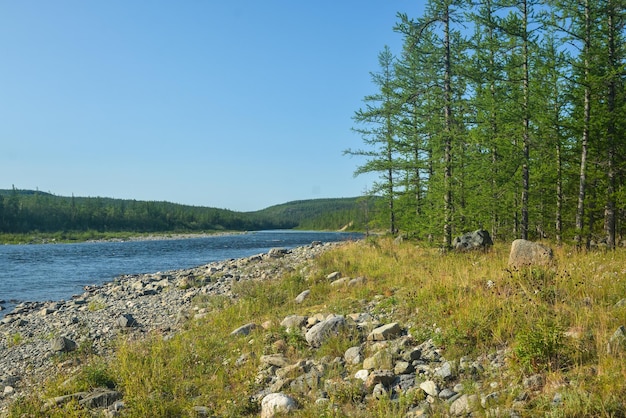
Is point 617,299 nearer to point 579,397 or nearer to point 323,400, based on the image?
point 579,397

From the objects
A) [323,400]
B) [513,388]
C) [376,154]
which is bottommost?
[323,400]

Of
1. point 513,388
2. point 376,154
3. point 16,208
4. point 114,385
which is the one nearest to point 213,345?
point 114,385

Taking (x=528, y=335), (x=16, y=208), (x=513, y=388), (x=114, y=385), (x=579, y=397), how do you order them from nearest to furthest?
(x=579, y=397)
(x=513, y=388)
(x=528, y=335)
(x=114, y=385)
(x=16, y=208)

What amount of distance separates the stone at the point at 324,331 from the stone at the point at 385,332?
64 cm

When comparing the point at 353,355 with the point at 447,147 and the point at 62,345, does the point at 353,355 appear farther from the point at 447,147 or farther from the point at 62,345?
the point at 447,147

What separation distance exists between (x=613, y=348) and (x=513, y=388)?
4.50 ft

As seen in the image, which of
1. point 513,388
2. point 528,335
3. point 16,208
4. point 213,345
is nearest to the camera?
point 513,388

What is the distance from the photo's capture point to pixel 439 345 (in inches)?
242

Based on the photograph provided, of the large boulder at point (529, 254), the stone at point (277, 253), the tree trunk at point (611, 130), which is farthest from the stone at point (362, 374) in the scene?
the stone at point (277, 253)

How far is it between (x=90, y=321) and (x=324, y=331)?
30.6 ft

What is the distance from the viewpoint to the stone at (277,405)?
16.6 ft

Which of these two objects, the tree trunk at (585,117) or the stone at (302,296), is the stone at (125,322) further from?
the tree trunk at (585,117)

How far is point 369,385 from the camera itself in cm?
540

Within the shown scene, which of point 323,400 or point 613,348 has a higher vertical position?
point 613,348
